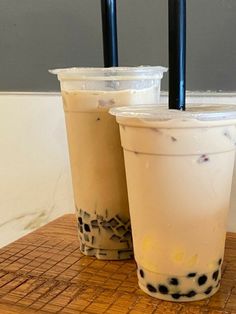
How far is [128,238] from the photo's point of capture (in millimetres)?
757

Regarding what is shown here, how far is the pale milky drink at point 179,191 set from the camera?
0.56 meters

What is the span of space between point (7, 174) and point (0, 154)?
0.05 meters

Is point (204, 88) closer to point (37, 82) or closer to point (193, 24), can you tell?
point (193, 24)

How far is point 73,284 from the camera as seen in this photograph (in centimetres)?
67

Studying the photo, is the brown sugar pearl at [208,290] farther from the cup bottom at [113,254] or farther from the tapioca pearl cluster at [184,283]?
the cup bottom at [113,254]

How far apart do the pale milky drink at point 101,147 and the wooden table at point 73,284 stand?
0.04 m

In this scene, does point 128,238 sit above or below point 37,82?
below

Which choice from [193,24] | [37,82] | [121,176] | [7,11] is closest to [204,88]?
[193,24]

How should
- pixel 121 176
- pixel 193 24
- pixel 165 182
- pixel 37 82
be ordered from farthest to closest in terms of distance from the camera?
1. pixel 37 82
2. pixel 193 24
3. pixel 121 176
4. pixel 165 182

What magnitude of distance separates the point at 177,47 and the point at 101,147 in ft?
0.65

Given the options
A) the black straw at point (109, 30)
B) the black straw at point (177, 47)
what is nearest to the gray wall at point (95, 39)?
the black straw at point (109, 30)

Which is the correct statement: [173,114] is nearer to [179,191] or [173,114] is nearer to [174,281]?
[179,191]

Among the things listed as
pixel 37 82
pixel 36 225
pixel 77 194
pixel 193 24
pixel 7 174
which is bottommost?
pixel 36 225

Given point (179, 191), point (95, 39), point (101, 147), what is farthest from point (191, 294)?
point (95, 39)
